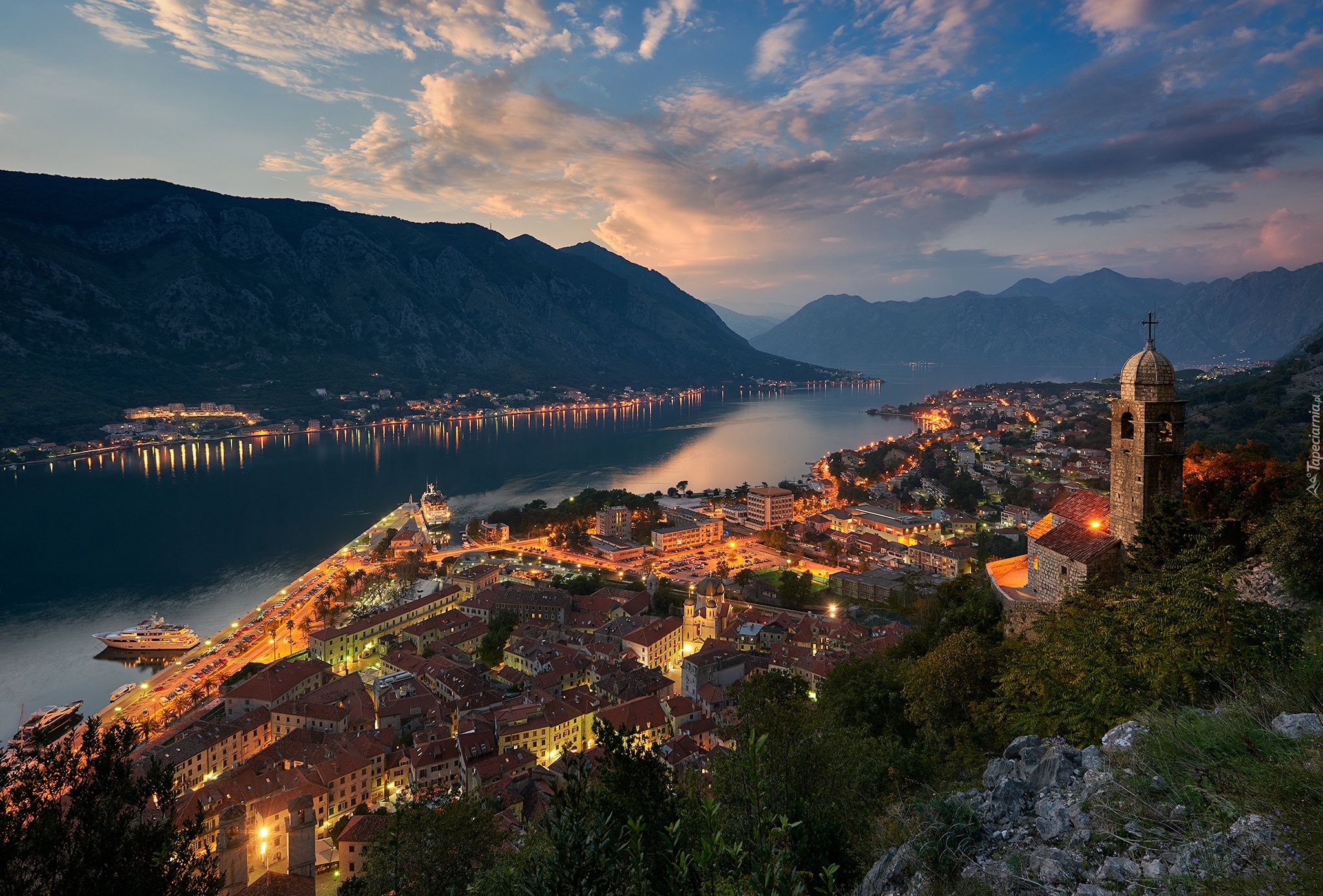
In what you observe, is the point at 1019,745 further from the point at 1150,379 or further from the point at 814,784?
the point at 1150,379

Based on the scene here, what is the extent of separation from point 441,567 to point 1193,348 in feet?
614

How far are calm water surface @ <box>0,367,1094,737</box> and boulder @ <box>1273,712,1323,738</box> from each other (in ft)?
96.1

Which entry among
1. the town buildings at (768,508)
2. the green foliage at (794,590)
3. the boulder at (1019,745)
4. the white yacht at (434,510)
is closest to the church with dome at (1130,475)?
the boulder at (1019,745)

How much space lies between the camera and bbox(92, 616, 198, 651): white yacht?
2673 cm

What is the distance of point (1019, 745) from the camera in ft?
17.2

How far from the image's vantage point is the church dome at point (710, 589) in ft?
92.2

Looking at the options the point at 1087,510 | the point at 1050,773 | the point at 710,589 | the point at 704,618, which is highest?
the point at 1087,510

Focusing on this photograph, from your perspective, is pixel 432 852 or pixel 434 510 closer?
pixel 432 852

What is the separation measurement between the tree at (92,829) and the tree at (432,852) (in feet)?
11.8

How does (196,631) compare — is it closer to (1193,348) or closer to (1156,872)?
(1156,872)

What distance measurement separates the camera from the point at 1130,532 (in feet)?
32.5

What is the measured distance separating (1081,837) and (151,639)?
109 feet

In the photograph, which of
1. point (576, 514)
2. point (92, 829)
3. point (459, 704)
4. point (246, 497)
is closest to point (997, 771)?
point (92, 829)

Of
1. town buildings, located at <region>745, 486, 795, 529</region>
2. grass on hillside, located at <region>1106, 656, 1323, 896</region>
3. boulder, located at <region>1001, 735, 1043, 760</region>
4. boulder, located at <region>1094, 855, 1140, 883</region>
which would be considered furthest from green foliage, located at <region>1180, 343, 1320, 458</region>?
boulder, located at <region>1094, 855, 1140, 883</region>
